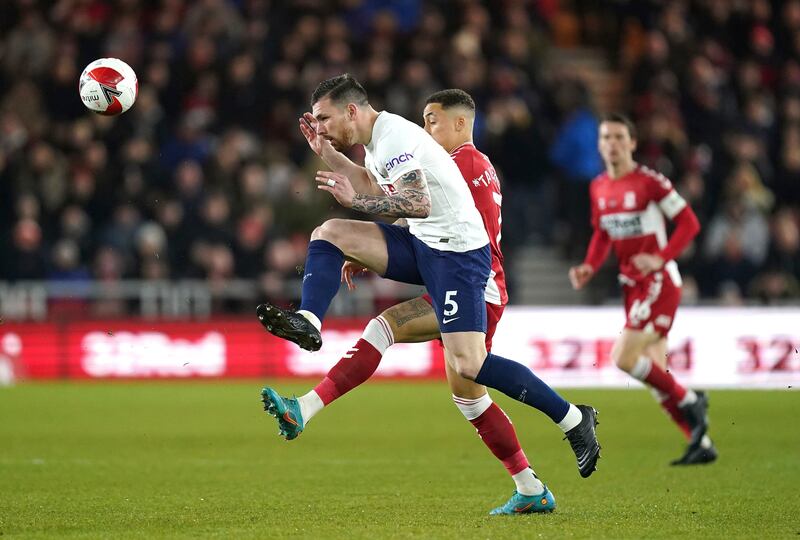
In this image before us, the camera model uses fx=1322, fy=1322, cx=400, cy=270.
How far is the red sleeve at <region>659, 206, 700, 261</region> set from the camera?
32.6 ft

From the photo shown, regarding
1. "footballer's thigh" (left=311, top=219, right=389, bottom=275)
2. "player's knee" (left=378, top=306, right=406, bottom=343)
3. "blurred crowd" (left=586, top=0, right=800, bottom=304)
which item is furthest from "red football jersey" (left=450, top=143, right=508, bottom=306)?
"blurred crowd" (left=586, top=0, right=800, bottom=304)

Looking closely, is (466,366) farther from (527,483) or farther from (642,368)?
(642,368)

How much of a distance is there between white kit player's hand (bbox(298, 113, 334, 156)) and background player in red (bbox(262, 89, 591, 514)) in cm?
68

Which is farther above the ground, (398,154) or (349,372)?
(398,154)

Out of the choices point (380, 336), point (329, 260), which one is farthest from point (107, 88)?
point (380, 336)

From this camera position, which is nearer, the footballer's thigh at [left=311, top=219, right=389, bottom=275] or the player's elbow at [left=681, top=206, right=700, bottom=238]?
the footballer's thigh at [left=311, top=219, right=389, bottom=275]

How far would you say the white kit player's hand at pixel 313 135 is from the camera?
6875 millimetres

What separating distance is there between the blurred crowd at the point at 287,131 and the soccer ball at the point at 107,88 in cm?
810

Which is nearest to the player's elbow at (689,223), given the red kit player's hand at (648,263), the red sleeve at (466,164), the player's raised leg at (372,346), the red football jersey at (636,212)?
the red football jersey at (636,212)

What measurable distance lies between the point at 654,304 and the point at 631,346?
0.40 meters

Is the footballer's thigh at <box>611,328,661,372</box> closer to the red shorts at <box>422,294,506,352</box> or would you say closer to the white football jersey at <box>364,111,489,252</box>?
the red shorts at <box>422,294,506,352</box>

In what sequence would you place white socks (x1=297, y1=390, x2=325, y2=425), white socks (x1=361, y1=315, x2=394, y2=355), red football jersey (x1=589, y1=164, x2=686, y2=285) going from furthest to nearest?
red football jersey (x1=589, y1=164, x2=686, y2=285) → white socks (x1=361, y1=315, x2=394, y2=355) → white socks (x1=297, y1=390, x2=325, y2=425)

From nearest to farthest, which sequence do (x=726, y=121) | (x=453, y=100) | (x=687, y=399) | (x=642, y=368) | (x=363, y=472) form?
1. (x=453, y=100)
2. (x=363, y=472)
3. (x=687, y=399)
4. (x=642, y=368)
5. (x=726, y=121)

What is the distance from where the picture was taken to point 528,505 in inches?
271
